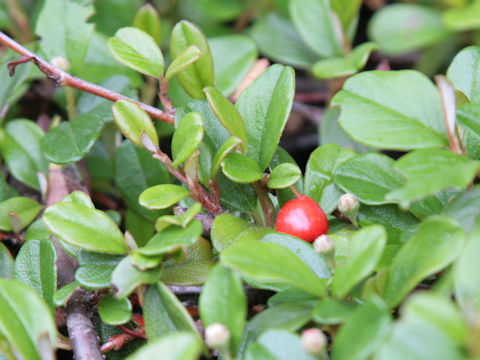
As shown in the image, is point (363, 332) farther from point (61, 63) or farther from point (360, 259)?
point (61, 63)

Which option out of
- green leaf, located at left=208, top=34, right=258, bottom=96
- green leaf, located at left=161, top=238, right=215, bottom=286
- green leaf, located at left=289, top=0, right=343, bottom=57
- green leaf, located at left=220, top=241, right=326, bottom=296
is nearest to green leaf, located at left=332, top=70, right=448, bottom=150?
green leaf, located at left=220, top=241, right=326, bottom=296

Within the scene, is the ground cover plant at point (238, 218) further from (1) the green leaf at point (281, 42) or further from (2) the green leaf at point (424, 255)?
(1) the green leaf at point (281, 42)

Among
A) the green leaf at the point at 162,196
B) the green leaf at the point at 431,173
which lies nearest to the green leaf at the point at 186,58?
the green leaf at the point at 162,196

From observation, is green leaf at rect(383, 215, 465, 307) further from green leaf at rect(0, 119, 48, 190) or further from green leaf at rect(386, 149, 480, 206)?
green leaf at rect(0, 119, 48, 190)

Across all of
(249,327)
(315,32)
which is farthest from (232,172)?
(315,32)

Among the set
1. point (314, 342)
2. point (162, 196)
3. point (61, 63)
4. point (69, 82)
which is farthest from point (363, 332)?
point (61, 63)
